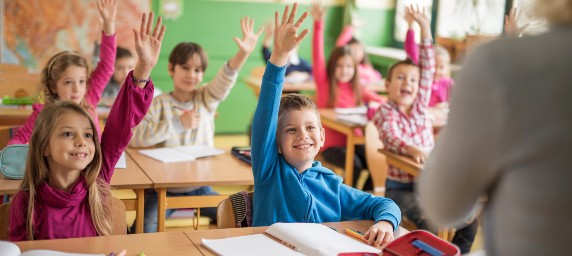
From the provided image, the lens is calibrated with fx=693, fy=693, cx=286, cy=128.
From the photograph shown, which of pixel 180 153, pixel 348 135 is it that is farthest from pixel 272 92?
pixel 348 135

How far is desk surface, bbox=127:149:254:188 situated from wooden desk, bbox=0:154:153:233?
4 centimetres

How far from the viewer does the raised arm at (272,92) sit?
6.75ft

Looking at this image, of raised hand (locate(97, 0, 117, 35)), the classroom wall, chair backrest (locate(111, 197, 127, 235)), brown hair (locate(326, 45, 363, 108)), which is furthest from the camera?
the classroom wall

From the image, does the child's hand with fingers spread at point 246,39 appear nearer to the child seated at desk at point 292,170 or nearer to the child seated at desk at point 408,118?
the child seated at desk at point 408,118

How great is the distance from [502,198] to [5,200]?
7.40 ft

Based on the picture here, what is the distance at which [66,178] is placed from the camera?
2.17 meters

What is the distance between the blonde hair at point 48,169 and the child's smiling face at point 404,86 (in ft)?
6.55

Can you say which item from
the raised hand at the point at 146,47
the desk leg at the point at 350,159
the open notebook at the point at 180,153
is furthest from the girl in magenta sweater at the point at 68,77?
the desk leg at the point at 350,159

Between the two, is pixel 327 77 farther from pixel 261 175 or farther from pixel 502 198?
pixel 502 198

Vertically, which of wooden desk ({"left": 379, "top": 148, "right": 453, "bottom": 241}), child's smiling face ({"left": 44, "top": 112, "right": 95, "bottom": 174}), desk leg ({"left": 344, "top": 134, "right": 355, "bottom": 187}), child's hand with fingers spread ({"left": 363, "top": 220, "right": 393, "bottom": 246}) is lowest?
desk leg ({"left": 344, "top": 134, "right": 355, "bottom": 187})

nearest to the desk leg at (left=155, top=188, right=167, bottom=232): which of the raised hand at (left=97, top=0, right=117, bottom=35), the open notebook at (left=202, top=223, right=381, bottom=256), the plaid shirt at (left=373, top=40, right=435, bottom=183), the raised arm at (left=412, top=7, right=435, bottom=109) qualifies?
the raised hand at (left=97, top=0, right=117, bottom=35)

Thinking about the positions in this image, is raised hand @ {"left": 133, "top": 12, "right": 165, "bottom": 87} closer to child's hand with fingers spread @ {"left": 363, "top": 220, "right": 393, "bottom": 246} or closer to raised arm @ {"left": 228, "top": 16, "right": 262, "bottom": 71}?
child's hand with fingers spread @ {"left": 363, "top": 220, "right": 393, "bottom": 246}

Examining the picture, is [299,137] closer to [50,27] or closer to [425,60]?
[425,60]

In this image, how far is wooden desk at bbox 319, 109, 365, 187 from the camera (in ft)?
14.6
